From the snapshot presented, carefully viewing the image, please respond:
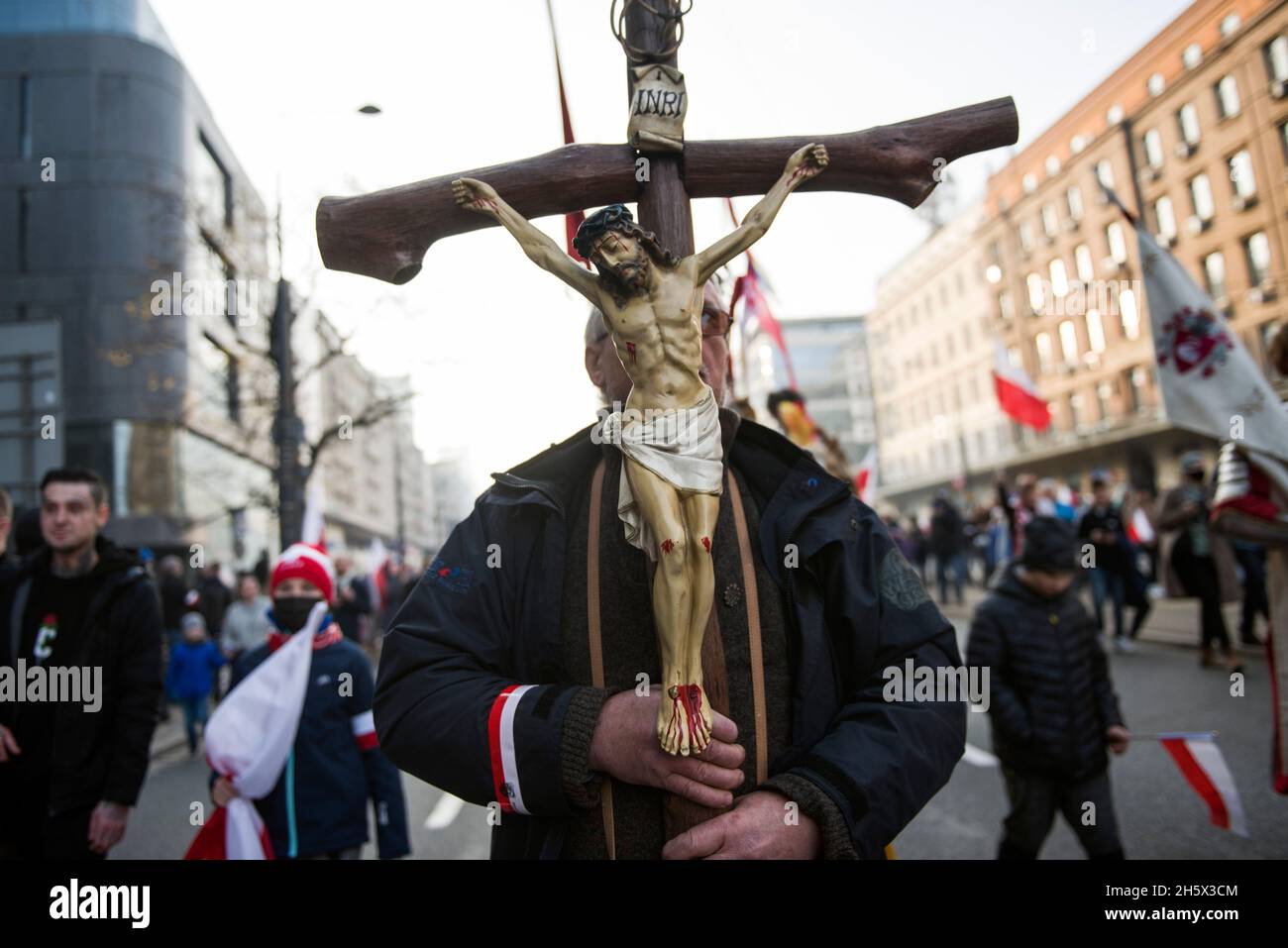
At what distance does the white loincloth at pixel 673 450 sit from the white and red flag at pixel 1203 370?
2949 millimetres

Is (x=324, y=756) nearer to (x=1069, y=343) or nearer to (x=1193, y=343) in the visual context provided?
(x=1193, y=343)

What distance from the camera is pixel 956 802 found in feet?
19.9

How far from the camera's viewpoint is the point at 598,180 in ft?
5.47

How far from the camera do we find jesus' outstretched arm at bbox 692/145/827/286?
1.46 meters

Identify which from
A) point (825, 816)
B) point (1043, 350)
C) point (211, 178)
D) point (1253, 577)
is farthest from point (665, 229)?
point (1043, 350)

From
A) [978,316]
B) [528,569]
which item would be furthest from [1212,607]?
[978,316]

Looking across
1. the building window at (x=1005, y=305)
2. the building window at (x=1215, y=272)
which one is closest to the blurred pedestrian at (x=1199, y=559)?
the building window at (x=1215, y=272)

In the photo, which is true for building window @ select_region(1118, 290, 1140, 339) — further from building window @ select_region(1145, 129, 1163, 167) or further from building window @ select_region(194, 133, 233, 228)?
building window @ select_region(194, 133, 233, 228)

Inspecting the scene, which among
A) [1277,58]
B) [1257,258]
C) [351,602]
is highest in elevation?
[1277,58]

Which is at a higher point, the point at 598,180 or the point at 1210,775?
the point at 598,180

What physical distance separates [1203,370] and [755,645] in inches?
126

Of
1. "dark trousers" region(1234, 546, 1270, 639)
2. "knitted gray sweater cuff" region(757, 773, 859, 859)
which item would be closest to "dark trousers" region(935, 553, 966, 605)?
"dark trousers" region(1234, 546, 1270, 639)

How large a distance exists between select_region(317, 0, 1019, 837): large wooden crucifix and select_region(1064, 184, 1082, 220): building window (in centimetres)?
4412

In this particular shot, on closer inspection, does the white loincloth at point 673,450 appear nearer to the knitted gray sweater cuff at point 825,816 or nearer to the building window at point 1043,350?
the knitted gray sweater cuff at point 825,816
